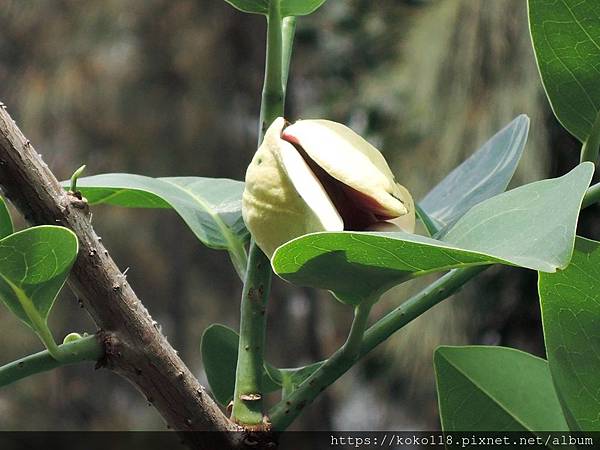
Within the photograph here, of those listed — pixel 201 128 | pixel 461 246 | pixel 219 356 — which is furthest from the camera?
pixel 201 128

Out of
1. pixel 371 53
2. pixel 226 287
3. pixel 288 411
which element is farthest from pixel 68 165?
pixel 288 411

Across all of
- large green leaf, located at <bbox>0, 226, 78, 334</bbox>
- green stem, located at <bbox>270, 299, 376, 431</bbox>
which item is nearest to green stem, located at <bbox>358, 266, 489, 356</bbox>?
green stem, located at <bbox>270, 299, 376, 431</bbox>

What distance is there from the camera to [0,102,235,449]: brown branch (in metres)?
0.29

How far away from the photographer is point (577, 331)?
0.31m

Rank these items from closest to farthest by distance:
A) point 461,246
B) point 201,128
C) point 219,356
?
point 461,246 < point 219,356 < point 201,128

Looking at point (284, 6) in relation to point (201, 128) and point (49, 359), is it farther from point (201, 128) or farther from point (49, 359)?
point (201, 128)

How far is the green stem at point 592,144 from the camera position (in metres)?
0.34

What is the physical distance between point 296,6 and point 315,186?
0.10 m

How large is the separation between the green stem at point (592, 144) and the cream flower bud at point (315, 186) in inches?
3.2

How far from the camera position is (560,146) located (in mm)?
2041

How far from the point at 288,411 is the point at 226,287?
2241 mm

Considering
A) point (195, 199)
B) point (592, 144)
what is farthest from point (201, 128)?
point (592, 144)

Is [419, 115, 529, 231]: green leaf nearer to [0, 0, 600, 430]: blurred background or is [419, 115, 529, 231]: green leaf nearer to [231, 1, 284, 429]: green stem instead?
[231, 1, 284, 429]: green stem

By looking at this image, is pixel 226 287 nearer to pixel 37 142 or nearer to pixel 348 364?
pixel 37 142
